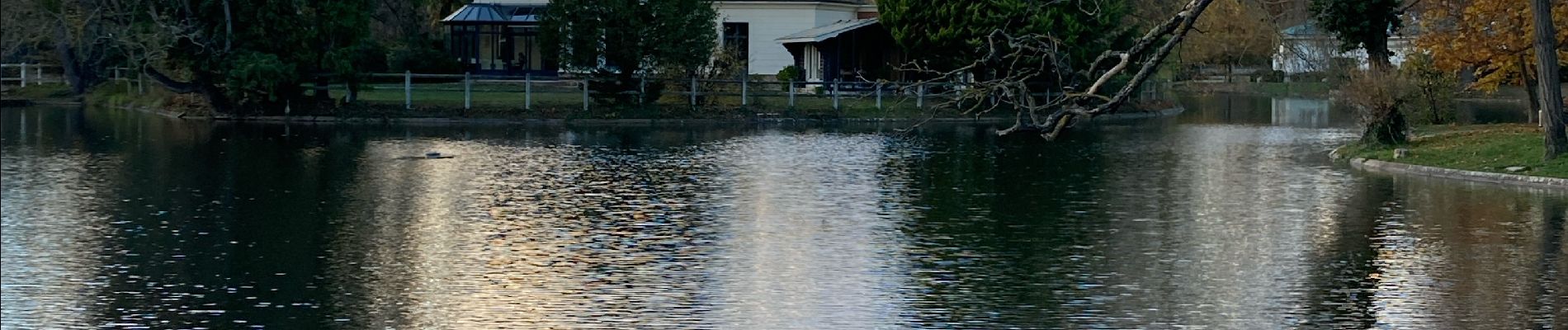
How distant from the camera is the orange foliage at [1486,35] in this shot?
35750 millimetres

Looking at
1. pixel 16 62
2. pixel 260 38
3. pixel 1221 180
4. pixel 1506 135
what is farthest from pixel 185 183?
pixel 16 62

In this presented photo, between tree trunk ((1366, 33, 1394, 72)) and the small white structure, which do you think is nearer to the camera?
tree trunk ((1366, 33, 1394, 72))

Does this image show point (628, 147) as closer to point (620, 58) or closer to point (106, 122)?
point (620, 58)

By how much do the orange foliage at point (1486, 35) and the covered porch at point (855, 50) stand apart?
20258mm

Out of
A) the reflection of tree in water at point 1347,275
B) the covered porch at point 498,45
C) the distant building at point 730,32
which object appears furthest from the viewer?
the covered porch at point 498,45

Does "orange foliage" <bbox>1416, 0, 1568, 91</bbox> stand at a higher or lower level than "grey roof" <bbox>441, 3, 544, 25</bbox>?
lower

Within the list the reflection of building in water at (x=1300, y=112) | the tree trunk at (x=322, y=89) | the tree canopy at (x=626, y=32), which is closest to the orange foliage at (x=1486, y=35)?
the reflection of building in water at (x=1300, y=112)

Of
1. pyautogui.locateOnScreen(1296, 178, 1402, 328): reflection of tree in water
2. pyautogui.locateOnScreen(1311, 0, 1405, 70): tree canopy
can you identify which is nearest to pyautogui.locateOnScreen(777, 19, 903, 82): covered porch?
pyautogui.locateOnScreen(1311, 0, 1405, 70): tree canopy

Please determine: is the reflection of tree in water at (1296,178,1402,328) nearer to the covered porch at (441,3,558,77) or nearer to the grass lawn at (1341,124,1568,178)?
the grass lawn at (1341,124,1568,178)

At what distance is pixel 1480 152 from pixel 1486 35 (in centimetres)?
818

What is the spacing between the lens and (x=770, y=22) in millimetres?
63250

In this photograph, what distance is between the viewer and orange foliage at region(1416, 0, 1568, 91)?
3575cm

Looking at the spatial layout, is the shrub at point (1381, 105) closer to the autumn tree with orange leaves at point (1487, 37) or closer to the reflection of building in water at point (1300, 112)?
the autumn tree with orange leaves at point (1487, 37)

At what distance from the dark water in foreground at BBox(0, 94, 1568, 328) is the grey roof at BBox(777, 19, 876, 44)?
21167 mm
